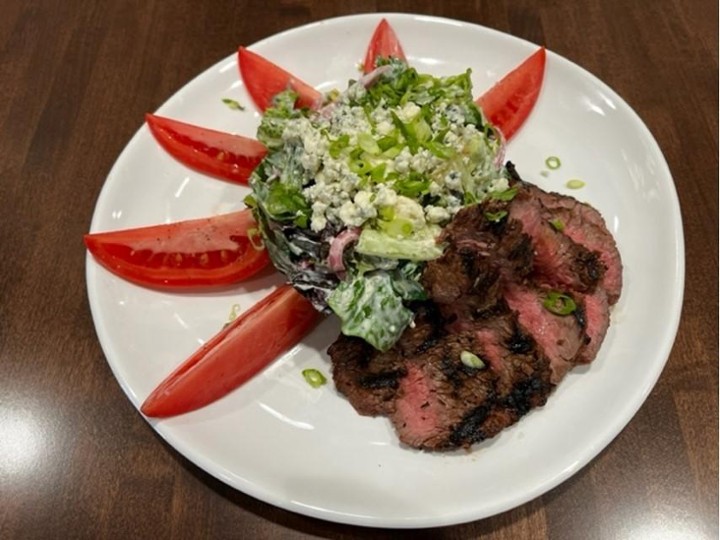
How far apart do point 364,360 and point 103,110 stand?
6.63ft

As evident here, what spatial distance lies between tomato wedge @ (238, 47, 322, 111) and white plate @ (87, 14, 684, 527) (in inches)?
2.9

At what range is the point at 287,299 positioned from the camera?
2.22m

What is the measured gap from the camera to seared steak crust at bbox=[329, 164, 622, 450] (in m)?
1.93

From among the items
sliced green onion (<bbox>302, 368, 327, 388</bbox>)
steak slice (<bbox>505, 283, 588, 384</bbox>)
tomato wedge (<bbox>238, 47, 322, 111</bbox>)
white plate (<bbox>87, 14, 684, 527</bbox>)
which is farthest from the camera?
tomato wedge (<bbox>238, 47, 322, 111</bbox>)

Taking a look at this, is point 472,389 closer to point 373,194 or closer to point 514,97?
point 373,194

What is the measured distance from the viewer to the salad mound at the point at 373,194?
6.49 ft

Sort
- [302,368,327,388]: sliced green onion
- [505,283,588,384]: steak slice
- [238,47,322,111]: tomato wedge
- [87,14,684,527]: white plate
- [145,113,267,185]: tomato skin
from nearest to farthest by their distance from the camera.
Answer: [87,14,684,527]: white plate, [505,283,588,384]: steak slice, [302,368,327,388]: sliced green onion, [145,113,267,185]: tomato skin, [238,47,322,111]: tomato wedge

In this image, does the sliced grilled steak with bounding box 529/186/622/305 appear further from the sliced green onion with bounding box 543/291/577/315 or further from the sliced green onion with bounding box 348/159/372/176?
the sliced green onion with bounding box 348/159/372/176

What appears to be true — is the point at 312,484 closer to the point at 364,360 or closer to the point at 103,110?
the point at 364,360

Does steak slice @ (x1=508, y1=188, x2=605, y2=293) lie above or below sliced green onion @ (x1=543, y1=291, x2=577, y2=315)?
above

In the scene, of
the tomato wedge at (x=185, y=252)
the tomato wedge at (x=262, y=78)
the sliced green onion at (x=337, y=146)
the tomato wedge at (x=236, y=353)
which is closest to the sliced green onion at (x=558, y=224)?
the sliced green onion at (x=337, y=146)

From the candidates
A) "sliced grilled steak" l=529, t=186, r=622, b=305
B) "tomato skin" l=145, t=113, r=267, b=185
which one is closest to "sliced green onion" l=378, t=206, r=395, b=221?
"sliced grilled steak" l=529, t=186, r=622, b=305

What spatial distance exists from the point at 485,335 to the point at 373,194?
591mm

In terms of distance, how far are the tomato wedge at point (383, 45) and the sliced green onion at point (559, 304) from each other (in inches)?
56.3
